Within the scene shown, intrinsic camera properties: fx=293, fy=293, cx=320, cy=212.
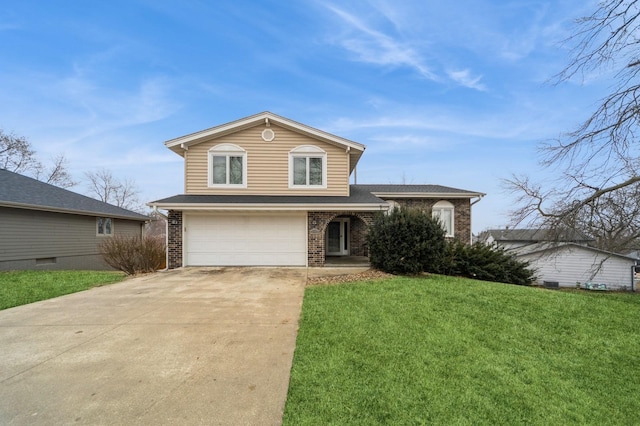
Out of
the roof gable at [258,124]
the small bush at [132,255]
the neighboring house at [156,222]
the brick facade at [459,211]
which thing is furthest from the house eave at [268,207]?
the brick facade at [459,211]

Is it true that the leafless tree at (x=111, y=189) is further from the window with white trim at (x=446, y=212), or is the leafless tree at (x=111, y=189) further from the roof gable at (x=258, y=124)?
the window with white trim at (x=446, y=212)

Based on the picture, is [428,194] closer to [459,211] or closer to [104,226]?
[459,211]

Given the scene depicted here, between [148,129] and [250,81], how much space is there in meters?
7.12

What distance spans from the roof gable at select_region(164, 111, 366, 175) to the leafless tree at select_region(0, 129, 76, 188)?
21522 millimetres

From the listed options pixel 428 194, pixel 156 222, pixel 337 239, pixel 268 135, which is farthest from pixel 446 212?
pixel 156 222

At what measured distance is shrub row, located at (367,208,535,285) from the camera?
30.2 ft

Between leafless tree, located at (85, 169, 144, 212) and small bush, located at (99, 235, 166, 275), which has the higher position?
leafless tree, located at (85, 169, 144, 212)

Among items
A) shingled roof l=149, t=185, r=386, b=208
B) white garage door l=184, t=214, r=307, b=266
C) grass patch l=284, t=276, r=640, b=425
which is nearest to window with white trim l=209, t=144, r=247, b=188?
shingled roof l=149, t=185, r=386, b=208

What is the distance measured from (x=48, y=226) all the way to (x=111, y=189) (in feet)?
90.5

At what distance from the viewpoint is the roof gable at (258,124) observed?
12.2 metres

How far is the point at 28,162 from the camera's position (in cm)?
2589

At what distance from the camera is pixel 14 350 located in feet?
13.3

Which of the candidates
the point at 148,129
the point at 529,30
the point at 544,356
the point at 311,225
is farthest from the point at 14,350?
the point at 148,129

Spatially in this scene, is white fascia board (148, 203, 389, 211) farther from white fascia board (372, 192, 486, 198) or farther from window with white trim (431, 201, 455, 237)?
window with white trim (431, 201, 455, 237)
